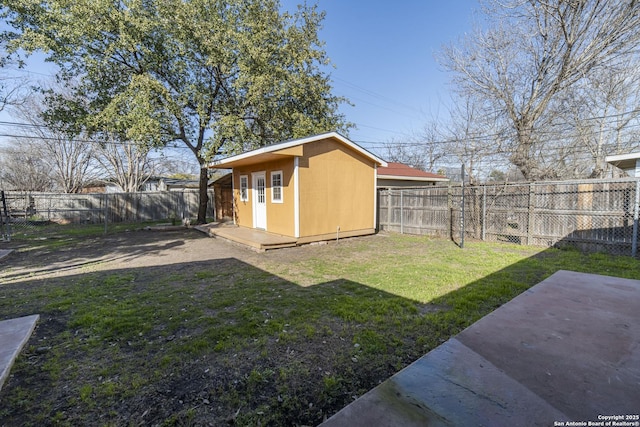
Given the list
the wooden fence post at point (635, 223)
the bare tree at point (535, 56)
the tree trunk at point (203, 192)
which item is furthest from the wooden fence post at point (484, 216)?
the tree trunk at point (203, 192)

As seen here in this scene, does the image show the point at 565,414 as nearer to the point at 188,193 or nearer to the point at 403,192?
the point at 403,192

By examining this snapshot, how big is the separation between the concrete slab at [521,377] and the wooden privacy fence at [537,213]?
5.90 metres

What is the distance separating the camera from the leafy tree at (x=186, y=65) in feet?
Result: 31.8

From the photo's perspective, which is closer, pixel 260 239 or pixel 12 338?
pixel 12 338

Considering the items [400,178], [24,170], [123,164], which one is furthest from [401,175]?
[24,170]

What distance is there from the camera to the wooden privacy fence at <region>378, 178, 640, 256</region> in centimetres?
623

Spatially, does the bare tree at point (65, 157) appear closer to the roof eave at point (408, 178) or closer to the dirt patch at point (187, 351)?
the dirt patch at point (187, 351)

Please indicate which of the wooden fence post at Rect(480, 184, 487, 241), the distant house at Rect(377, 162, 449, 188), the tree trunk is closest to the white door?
the tree trunk

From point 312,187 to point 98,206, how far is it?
1400 cm

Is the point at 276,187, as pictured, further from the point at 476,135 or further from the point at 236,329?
the point at 476,135

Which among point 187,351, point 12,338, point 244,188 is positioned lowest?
point 187,351

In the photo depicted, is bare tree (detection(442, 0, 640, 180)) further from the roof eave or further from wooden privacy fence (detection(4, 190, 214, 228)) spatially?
wooden privacy fence (detection(4, 190, 214, 228))

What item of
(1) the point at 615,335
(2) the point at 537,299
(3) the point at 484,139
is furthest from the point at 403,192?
(1) the point at 615,335

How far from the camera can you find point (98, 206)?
624 inches
